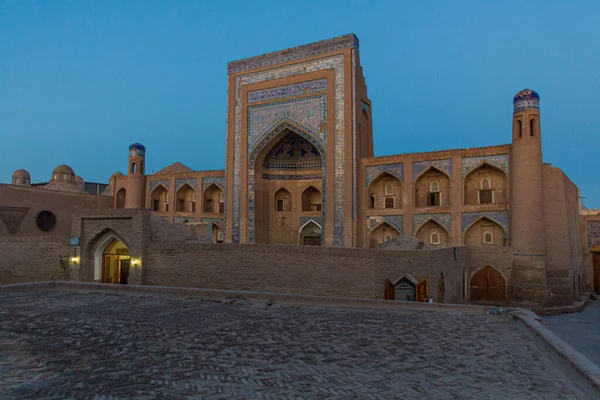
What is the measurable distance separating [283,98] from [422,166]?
22.8 feet

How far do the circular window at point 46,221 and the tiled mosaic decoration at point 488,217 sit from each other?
57.6 feet

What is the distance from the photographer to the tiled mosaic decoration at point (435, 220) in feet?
58.8

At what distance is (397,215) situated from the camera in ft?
61.9

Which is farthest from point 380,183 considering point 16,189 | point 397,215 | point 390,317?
point 16,189

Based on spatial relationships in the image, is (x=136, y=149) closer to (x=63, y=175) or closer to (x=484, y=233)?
(x=63, y=175)

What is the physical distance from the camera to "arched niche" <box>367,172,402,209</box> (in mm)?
19484

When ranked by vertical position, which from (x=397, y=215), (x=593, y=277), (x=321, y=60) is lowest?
(x=593, y=277)

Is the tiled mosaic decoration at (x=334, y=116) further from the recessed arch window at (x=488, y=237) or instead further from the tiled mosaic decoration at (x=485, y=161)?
the recessed arch window at (x=488, y=237)

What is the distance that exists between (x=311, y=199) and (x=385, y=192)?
4.39m

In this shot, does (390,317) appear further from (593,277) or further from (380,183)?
(593,277)

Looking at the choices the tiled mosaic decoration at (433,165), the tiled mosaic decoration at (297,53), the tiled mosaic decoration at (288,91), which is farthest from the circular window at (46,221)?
Result: the tiled mosaic decoration at (433,165)

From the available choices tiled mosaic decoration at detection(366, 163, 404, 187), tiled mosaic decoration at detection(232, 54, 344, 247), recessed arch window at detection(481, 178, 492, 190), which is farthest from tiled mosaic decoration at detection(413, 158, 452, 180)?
tiled mosaic decoration at detection(232, 54, 344, 247)

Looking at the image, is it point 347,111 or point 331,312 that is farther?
point 347,111

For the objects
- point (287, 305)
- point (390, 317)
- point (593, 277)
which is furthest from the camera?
point (593, 277)
